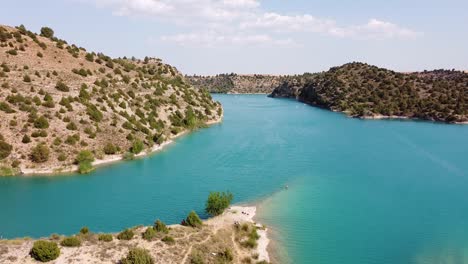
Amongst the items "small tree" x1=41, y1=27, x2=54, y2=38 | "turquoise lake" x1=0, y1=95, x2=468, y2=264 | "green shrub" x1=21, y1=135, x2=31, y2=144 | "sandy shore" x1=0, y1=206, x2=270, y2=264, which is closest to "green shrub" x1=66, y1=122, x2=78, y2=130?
"green shrub" x1=21, y1=135, x2=31, y2=144

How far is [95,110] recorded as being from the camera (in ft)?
231

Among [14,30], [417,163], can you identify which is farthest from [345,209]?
[14,30]

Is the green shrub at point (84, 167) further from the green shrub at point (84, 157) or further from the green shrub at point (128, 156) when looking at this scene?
the green shrub at point (128, 156)

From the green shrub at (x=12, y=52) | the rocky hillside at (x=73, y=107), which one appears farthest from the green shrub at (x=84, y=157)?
the green shrub at (x=12, y=52)

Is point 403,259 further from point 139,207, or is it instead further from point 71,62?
point 71,62

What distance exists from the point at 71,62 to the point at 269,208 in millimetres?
68266

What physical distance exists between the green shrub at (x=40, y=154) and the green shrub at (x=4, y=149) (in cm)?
298

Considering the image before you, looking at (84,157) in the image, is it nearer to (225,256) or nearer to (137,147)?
(137,147)

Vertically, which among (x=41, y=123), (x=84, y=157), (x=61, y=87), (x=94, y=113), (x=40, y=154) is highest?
(x=61, y=87)

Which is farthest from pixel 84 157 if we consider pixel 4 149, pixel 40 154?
pixel 4 149

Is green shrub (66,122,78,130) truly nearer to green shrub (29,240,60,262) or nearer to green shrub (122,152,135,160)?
green shrub (122,152,135,160)

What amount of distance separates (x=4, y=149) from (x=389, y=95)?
137427 millimetres

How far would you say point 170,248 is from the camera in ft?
95.9

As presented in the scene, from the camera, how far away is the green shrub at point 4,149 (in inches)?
2101
